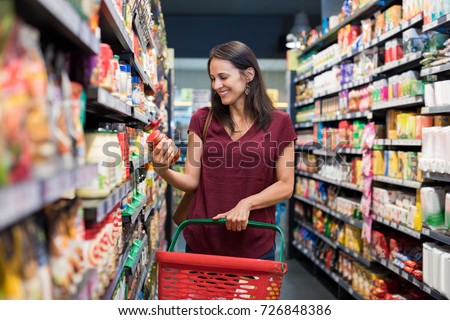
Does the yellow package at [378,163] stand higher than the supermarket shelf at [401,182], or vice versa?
the yellow package at [378,163]

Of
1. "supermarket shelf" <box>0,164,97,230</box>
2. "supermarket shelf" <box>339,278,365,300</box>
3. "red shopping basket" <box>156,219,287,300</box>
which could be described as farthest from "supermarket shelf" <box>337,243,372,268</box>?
"supermarket shelf" <box>0,164,97,230</box>

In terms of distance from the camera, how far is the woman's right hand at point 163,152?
7.47ft

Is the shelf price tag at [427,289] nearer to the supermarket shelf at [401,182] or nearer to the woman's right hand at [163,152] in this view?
the supermarket shelf at [401,182]

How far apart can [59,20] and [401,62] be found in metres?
3.38

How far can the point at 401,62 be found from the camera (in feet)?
13.1

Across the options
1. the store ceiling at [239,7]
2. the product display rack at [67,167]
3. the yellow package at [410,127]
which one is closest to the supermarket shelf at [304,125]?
the yellow package at [410,127]

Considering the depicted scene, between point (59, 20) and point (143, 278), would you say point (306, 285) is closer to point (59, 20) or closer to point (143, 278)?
point (143, 278)

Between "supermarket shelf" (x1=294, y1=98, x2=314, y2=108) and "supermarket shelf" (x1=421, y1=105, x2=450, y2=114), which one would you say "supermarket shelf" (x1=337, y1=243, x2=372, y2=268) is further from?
"supermarket shelf" (x1=294, y1=98, x2=314, y2=108)

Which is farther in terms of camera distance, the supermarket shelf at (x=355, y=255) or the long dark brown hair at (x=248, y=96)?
the supermarket shelf at (x=355, y=255)

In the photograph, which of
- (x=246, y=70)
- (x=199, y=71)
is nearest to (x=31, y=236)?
(x=246, y=70)

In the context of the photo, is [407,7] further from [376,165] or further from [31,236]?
[31,236]

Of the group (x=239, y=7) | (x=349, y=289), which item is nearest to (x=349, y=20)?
(x=349, y=289)

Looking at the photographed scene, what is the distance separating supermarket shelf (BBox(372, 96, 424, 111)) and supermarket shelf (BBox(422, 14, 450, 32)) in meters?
0.48

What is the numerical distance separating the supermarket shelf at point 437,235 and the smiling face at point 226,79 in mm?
1658
